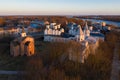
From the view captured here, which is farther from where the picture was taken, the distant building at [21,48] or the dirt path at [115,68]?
the distant building at [21,48]

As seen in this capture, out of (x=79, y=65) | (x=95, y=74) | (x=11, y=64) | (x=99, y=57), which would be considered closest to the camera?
(x=95, y=74)

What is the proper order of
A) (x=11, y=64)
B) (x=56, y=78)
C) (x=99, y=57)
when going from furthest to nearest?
(x=11, y=64)
(x=99, y=57)
(x=56, y=78)

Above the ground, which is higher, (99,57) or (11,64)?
(99,57)

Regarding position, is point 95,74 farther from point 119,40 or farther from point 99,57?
point 119,40

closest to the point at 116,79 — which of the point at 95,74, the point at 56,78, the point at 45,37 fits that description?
the point at 95,74

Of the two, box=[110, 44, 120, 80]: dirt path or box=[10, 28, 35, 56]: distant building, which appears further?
box=[10, 28, 35, 56]: distant building

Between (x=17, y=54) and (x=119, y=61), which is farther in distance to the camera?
(x=17, y=54)

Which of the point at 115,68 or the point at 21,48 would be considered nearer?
the point at 115,68

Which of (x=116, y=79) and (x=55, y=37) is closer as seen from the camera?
(x=116, y=79)

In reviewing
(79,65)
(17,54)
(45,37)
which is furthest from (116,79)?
(45,37)

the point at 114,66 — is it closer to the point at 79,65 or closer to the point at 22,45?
the point at 79,65
